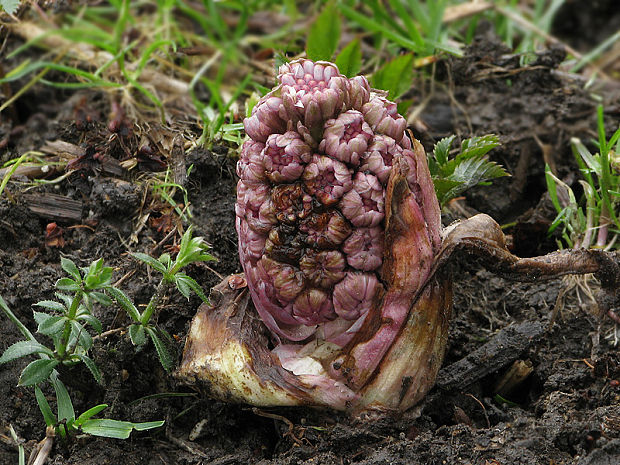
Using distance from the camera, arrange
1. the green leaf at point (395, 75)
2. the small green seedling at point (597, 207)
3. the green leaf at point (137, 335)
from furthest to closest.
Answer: the green leaf at point (395, 75) → the small green seedling at point (597, 207) → the green leaf at point (137, 335)

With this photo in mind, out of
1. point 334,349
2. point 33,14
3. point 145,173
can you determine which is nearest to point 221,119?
point 145,173

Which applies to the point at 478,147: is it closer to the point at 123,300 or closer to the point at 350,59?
the point at 350,59

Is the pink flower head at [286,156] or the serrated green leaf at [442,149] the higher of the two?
the pink flower head at [286,156]

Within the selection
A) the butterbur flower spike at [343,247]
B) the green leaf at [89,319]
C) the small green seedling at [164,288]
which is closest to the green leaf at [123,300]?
the small green seedling at [164,288]

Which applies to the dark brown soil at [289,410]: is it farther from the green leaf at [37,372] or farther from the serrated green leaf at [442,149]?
the serrated green leaf at [442,149]

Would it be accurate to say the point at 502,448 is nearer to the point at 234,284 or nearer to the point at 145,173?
the point at 234,284

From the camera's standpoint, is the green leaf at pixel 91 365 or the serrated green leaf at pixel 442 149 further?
the serrated green leaf at pixel 442 149

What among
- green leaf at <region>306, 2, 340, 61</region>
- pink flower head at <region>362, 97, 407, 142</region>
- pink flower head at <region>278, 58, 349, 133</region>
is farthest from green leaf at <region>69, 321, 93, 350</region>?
green leaf at <region>306, 2, 340, 61</region>
